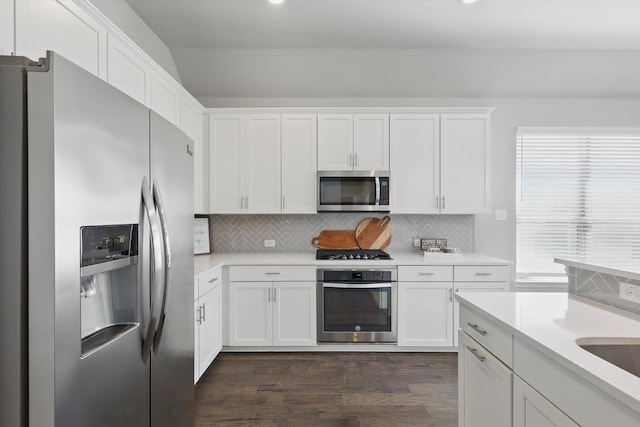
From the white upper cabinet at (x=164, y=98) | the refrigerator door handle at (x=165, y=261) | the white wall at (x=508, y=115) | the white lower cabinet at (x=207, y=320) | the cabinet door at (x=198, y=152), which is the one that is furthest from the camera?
the white wall at (x=508, y=115)

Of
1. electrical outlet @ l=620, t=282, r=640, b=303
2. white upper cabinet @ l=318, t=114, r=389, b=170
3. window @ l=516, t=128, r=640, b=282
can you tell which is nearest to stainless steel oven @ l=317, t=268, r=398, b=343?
white upper cabinet @ l=318, t=114, r=389, b=170

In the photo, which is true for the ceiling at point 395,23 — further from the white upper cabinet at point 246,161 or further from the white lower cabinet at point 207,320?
the white lower cabinet at point 207,320

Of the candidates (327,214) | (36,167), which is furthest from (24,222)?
(327,214)

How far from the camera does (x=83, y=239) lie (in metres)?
0.92

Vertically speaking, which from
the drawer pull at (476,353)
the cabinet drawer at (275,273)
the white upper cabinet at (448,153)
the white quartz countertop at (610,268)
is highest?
the white upper cabinet at (448,153)

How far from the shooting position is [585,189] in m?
3.91

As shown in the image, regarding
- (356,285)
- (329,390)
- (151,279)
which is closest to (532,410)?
(151,279)

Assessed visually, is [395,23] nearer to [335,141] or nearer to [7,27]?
[335,141]

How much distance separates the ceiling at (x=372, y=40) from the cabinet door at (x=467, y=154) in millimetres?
468

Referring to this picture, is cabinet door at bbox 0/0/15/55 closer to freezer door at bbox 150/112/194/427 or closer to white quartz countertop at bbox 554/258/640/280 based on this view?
freezer door at bbox 150/112/194/427

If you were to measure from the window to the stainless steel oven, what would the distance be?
1.70 m

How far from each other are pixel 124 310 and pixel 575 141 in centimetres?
449

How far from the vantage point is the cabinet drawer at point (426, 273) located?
3.28 m

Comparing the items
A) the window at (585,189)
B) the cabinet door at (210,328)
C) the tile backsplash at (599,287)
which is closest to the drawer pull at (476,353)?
the tile backsplash at (599,287)
